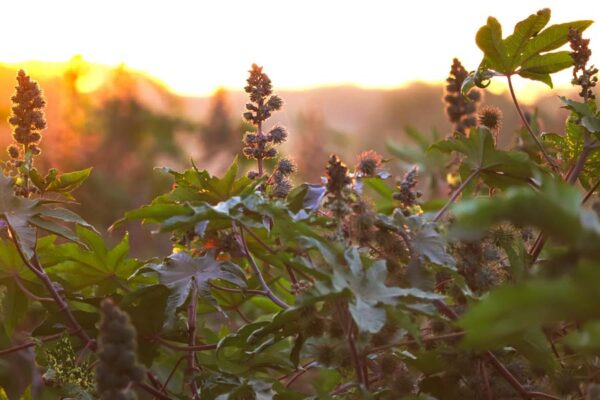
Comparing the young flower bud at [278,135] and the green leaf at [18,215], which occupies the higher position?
A: the young flower bud at [278,135]

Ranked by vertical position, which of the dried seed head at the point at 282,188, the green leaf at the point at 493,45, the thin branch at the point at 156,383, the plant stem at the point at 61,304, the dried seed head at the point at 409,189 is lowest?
the thin branch at the point at 156,383

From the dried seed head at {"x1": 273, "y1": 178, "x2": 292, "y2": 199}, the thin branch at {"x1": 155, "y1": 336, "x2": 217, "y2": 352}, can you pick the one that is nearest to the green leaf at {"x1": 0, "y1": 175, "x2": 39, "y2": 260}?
the thin branch at {"x1": 155, "y1": 336, "x2": 217, "y2": 352}

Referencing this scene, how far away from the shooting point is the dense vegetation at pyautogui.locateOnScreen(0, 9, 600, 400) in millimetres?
1289

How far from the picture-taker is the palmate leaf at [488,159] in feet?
5.46

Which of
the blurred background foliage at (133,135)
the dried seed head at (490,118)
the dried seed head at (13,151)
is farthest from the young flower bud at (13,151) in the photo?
the blurred background foliage at (133,135)

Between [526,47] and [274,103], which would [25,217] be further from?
[526,47]

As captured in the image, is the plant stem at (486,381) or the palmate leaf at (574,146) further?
the palmate leaf at (574,146)

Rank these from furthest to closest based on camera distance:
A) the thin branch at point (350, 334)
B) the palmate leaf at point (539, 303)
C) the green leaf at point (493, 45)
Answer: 1. the green leaf at point (493, 45)
2. the thin branch at point (350, 334)
3. the palmate leaf at point (539, 303)

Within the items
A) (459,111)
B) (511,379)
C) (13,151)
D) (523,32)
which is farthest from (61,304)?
(459,111)

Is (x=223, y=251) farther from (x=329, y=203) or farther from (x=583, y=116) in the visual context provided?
(x=583, y=116)

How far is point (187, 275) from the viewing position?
159cm

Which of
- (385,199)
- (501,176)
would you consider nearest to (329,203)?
(501,176)

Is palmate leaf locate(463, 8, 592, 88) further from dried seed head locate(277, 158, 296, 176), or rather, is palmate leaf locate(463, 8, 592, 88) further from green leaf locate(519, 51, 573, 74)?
dried seed head locate(277, 158, 296, 176)

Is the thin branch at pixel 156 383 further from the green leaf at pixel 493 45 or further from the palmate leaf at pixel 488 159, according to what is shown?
the green leaf at pixel 493 45
